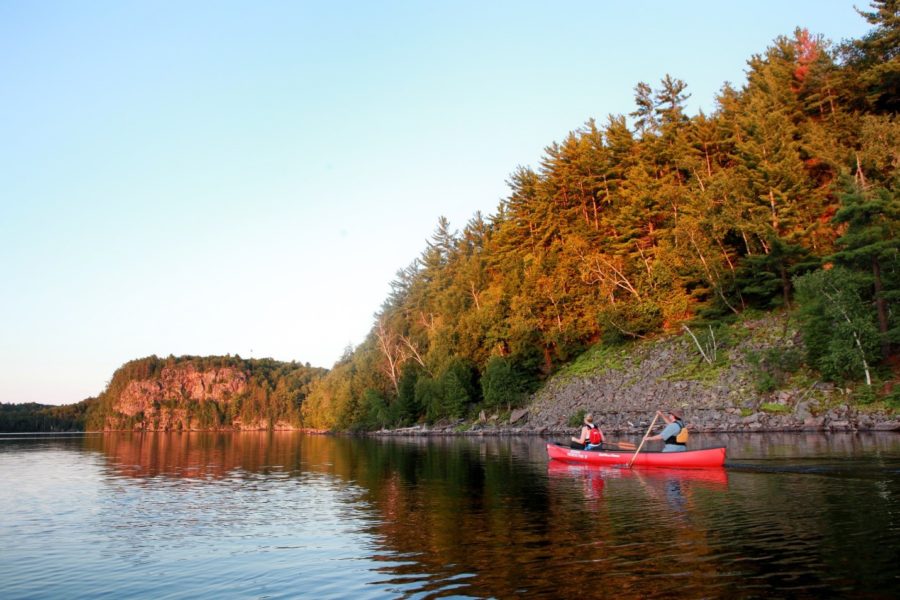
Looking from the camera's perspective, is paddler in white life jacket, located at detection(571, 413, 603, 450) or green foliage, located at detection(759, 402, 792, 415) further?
green foliage, located at detection(759, 402, 792, 415)

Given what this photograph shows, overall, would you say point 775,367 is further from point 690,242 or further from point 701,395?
point 690,242

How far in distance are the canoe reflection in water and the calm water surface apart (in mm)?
105

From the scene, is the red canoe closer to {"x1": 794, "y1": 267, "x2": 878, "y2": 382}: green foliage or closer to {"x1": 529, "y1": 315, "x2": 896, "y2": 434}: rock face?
{"x1": 529, "y1": 315, "x2": 896, "y2": 434}: rock face

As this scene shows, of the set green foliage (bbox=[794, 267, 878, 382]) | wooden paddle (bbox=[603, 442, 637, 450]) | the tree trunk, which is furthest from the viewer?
the tree trunk

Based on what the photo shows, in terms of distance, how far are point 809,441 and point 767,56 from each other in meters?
49.1

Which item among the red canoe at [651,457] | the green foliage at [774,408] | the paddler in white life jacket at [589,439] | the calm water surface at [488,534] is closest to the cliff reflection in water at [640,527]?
the calm water surface at [488,534]

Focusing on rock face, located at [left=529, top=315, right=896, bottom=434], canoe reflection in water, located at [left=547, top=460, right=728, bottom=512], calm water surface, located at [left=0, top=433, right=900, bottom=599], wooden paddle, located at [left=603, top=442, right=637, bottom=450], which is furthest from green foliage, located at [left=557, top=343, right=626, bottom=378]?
calm water surface, located at [left=0, top=433, right=900, bottom=599]

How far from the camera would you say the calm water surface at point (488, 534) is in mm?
9992

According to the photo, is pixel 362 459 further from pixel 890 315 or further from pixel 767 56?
pixel 767 56

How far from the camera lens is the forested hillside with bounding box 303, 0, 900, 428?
37250 millimetres

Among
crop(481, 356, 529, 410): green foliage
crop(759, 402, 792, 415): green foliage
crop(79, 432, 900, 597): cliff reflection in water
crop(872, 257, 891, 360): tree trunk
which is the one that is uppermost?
crop(872, 257, 891, 360): tree trunk

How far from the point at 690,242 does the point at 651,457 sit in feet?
98.2

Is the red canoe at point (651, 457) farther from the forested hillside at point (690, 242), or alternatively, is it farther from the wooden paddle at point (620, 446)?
the forested hillside at point (690, 242)

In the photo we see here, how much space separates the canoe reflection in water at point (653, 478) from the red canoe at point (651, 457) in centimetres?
30
